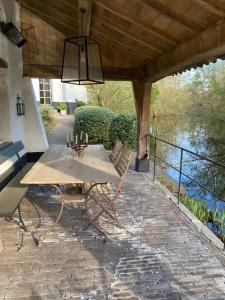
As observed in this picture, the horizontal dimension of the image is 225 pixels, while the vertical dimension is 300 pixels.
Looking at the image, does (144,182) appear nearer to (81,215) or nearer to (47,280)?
(81,215)

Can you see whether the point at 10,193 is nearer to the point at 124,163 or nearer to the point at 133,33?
the point at 124,163

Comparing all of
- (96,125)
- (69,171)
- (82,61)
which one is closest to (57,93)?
(96,125)

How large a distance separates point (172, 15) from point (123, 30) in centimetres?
130

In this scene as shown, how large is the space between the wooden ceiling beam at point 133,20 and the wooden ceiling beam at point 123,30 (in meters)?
0.42

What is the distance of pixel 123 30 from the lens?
148 inches

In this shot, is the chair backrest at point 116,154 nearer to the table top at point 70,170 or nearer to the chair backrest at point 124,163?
the table top at point 70,170

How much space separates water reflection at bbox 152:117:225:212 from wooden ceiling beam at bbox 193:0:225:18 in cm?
414

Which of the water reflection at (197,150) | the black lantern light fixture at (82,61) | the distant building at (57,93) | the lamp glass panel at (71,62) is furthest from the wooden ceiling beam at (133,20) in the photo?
the distant building at (57,93)

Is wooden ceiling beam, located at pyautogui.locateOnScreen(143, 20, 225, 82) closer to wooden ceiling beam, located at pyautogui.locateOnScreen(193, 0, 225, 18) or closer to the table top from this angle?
wooden ceiling beam, located at pyautogui.locateOnScreen(193, 0, 225, 18)

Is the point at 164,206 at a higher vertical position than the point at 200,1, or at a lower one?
lower

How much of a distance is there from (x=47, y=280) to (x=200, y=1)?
2.70 metres

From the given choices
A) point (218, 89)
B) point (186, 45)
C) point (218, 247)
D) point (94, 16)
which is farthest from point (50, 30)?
point (218, 89)

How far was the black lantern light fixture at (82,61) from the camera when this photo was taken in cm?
315

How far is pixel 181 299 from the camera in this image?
7.14 feet
